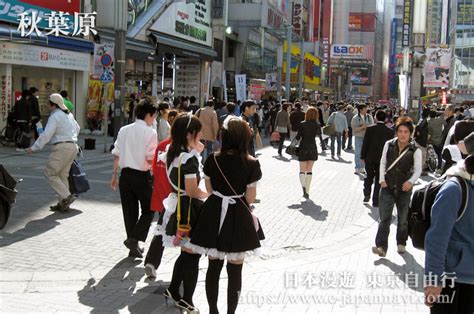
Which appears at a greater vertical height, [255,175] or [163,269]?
[255,175]

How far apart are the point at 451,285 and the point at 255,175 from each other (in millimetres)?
1618

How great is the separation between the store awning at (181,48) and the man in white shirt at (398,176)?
21771 millimetres

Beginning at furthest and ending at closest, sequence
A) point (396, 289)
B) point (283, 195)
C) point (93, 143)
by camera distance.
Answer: point (93, 143)
point (283, 195)
point (396, 289)

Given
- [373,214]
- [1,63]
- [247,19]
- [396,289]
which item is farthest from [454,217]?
[247,19]

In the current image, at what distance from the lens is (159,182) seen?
19.2 ft

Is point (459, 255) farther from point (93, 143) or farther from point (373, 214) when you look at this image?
point (93, 143)

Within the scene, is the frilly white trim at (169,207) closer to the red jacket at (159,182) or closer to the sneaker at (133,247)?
the red jacket at (159,182)

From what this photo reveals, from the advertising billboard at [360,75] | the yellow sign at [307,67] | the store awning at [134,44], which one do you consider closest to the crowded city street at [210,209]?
the store awning at [134,44]

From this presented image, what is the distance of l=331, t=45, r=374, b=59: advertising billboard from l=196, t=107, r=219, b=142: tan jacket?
390 feet

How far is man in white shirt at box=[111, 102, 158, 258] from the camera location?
632 centimetres

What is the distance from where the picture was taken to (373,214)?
393 inches

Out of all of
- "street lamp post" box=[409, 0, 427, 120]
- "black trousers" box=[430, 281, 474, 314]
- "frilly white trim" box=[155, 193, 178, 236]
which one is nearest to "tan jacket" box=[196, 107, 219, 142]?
"frilly white trim" box=[155, 193, 178, 236]

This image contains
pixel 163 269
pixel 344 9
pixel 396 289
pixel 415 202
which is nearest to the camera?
pixel 415 202

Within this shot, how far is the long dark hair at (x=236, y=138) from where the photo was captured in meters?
4.33
